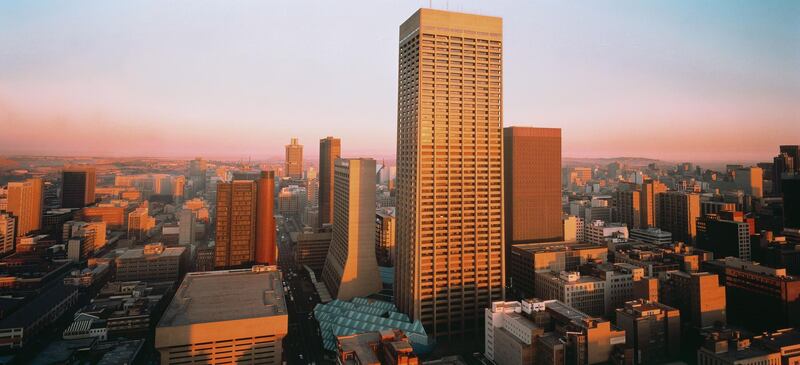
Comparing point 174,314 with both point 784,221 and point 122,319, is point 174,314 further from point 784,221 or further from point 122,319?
point 784,221

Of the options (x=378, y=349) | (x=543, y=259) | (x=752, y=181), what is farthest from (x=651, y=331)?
(x=752, y=181)

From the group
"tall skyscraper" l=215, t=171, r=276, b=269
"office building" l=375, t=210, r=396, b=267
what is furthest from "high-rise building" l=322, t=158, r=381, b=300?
"office building" l=375, t=210, r=396, b=267

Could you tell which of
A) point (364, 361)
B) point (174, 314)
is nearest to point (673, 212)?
point (364, 361)

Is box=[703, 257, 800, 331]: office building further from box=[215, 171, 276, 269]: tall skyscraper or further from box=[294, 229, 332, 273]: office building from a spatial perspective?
box=[215, 171, 276, 269]: tall skyscraper

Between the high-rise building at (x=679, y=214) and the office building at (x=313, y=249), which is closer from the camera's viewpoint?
the office building at (x=313, y=249)

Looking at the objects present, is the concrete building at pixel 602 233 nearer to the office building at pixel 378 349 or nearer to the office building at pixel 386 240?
the office building at pixel 386 240

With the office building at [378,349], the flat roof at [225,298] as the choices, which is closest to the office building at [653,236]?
the office building at [378,349]
